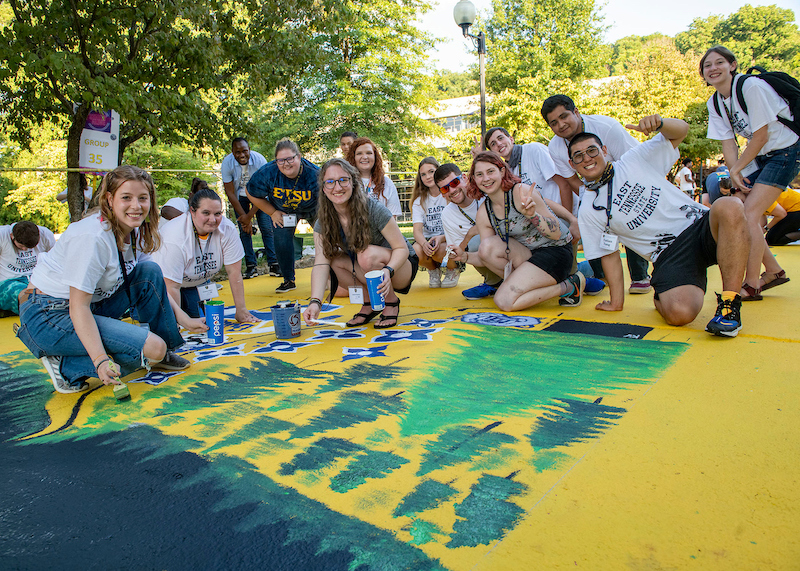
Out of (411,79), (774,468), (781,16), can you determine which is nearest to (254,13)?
(774,468)

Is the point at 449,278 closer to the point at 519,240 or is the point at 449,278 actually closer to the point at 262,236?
the point at 519,240

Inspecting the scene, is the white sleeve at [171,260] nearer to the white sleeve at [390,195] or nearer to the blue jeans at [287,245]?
the blue jeans at [287,245]

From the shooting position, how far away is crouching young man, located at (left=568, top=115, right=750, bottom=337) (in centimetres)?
296

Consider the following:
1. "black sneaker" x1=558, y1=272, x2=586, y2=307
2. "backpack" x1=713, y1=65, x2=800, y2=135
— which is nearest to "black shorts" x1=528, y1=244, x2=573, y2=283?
"black sneaker" x1=558, y1=272, x2=586, y2=307

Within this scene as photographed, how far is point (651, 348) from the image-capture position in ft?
9.28

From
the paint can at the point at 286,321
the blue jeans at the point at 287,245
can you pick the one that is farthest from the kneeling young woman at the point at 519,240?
the blue jeans at the point at 287,245

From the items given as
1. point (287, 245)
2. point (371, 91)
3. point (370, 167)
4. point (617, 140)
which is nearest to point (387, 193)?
point (370, 167)

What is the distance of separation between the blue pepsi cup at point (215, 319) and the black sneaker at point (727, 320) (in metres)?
2.80

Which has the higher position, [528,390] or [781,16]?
[781,16]

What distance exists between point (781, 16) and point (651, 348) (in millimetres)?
53415

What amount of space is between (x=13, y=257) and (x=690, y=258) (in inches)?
213

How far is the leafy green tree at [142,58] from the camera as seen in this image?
593cm

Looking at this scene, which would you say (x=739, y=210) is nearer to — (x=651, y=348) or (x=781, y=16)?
(x=651, y=348)

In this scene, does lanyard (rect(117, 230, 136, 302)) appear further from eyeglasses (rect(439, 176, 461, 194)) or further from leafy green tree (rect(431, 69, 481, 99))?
leafy green tree (rect(431, 69, 481, 99))
